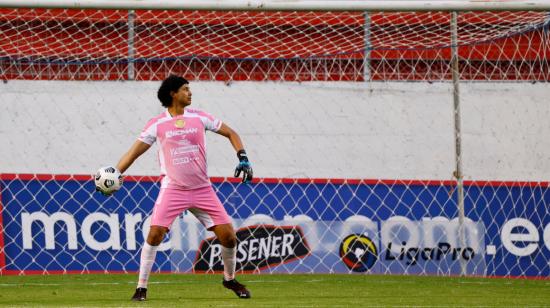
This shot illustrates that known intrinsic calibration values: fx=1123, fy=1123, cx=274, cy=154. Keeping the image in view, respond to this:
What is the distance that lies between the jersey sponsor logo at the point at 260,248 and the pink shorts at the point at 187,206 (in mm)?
2920

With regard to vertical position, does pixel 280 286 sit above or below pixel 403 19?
below

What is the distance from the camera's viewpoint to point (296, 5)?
28.2 ft

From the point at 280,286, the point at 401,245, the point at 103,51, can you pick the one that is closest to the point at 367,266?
the point at 401,245

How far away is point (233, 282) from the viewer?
7969 millimetres

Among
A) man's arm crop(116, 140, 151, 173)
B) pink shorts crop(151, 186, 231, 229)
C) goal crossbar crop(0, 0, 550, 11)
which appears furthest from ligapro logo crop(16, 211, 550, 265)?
man's arm crop(116, 140, 151, 173)

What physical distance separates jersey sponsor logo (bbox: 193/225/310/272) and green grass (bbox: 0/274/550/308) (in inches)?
14.7

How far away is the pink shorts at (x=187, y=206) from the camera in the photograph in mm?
7777

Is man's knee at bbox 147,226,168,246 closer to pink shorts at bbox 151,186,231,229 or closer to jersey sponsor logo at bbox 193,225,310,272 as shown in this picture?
pink shorts at bbox 151,186,231,229

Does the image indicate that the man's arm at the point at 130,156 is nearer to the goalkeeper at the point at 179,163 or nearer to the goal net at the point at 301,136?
the goalkeeper at the point at 179,163

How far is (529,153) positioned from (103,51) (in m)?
5.42

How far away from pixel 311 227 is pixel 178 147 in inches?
135

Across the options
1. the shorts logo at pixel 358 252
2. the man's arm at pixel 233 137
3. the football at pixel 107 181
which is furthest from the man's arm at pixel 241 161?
the shorts logo at pixel 358 252

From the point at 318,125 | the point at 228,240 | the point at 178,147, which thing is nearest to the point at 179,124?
the point at 178,147

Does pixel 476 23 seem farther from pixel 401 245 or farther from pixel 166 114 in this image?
pixel 166 114
